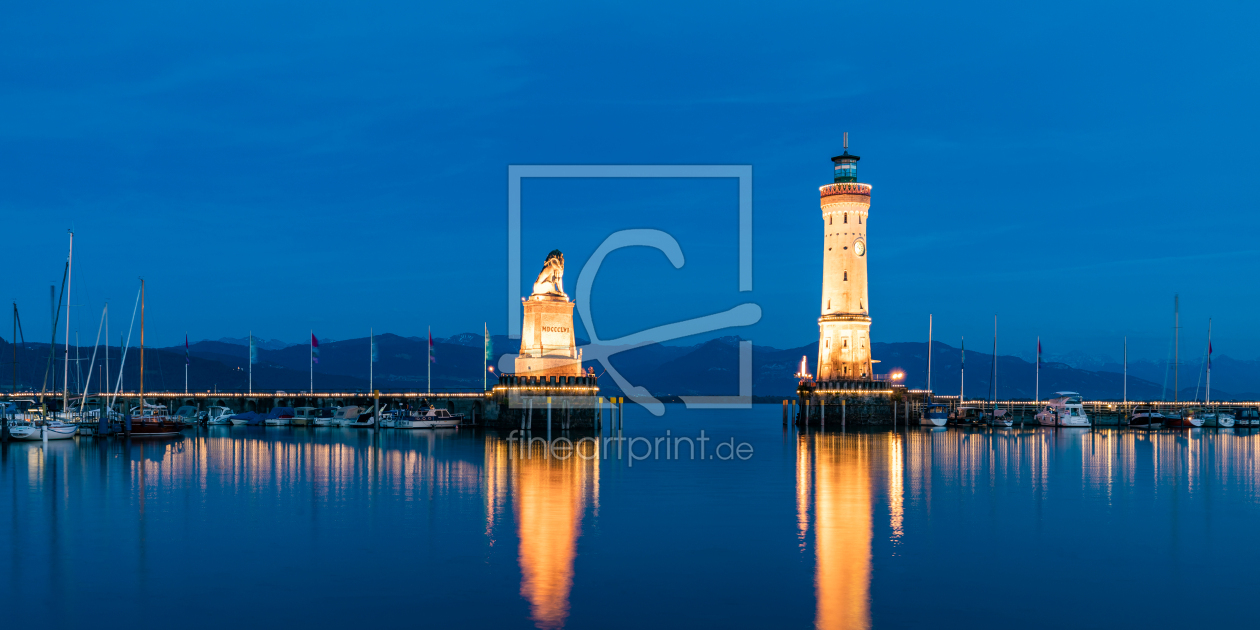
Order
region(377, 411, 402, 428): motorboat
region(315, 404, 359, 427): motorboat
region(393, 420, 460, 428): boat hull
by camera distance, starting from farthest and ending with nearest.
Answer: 1. region(315, 404, 359, 427): motorboat
2. region(377, 411, 402, 428): motorboat
3. region(393, 420, 460, 428): boat hull

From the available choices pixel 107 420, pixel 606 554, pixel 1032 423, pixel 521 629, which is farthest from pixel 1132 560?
pixel 1032 423

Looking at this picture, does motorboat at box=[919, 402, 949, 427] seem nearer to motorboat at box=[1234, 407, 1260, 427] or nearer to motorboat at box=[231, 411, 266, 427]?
motorboat at box=[1234, 407, 1260, 427]

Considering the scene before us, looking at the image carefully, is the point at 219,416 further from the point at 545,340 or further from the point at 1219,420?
the point at 1219,420

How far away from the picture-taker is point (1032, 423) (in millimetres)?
119438

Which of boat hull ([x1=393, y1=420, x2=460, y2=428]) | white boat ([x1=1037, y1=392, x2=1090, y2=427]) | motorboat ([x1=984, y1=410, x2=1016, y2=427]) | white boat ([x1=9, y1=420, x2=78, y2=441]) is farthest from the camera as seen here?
motorboat ([x1=984, y1=410, x2=1016, y2=427])

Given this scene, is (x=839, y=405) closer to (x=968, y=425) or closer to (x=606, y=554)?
(x=968, y=425)

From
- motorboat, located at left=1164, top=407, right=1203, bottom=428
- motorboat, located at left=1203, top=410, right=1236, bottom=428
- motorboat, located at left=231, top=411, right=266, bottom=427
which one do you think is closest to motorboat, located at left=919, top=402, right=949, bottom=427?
motorboat, located at left=1164, top=407, right=1203, bottom=428

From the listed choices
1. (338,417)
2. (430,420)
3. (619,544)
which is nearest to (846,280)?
(430,420)

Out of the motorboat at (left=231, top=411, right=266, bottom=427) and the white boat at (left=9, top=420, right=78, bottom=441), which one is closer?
the white boat at (left=9, top=420, right=78, bottom=441)

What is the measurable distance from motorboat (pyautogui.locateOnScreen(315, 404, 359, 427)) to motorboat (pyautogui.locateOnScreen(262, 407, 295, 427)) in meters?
3.16

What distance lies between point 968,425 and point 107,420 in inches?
3100

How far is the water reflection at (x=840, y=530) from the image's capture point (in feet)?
78.6

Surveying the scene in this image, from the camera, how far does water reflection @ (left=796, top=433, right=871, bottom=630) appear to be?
944 inches

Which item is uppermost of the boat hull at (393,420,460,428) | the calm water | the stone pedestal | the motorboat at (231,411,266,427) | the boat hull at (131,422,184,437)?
the stone pedestal
